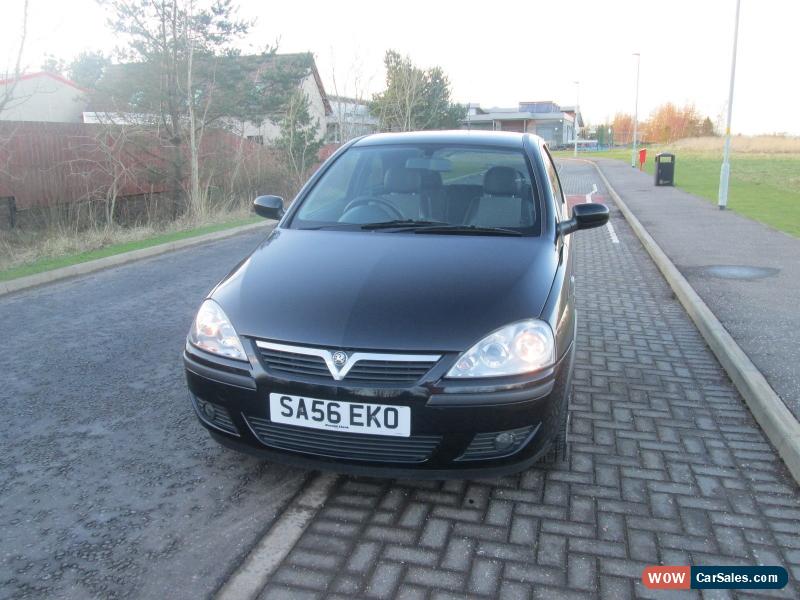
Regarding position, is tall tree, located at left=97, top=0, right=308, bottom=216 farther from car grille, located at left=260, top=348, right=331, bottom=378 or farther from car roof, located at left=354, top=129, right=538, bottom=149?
car grille, located at left=260, top=348, right=331, bottom=378

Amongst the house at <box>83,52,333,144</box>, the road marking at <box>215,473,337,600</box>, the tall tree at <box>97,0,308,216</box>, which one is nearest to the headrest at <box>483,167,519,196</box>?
the road marking at <box>215,473,337,600</box>

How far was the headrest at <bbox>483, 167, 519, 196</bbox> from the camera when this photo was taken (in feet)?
13.9

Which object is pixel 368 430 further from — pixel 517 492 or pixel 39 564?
pixel 39 564

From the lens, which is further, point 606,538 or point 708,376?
point 708,376

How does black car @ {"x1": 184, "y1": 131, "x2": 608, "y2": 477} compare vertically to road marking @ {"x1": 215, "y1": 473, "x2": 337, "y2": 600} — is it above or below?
above

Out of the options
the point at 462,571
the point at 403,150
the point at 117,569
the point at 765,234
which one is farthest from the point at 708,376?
the point at 765,234

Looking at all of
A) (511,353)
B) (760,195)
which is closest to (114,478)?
(511,353)

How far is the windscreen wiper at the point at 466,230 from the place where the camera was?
3875mm

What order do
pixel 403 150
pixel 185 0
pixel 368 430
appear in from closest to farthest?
pixel 368 430, pixel 403 150, pixel 185 0

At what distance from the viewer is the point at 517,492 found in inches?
127

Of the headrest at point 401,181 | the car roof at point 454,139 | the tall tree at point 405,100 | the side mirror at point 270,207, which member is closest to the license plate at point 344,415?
the headrest at point 401,181

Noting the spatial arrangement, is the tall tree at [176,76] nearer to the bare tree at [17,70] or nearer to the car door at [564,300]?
the bare tree at [17,70]

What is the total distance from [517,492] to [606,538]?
1.63ft

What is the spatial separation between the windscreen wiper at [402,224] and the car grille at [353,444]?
150 cm
